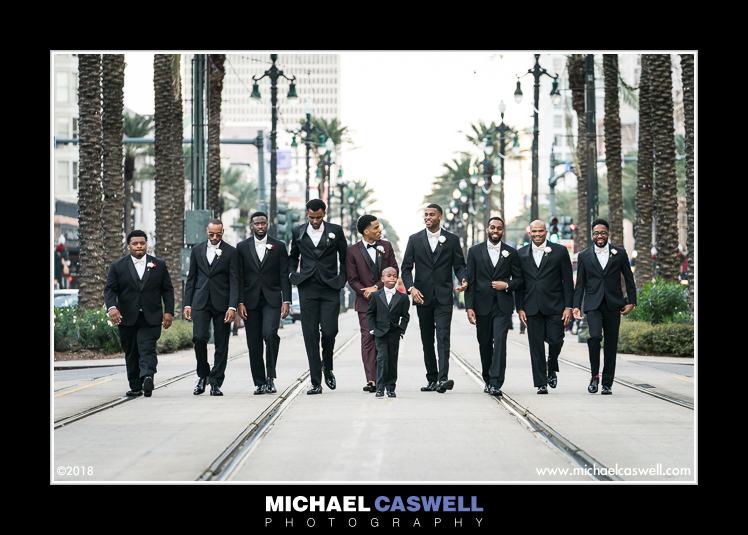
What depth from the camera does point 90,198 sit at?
96.7ft

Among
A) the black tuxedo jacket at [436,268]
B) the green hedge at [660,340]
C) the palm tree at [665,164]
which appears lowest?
the green hedge at [660,340]

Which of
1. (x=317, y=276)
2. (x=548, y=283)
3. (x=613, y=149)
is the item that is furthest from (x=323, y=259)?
(x=613, y=149)

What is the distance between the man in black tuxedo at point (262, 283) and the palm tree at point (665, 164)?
59.3ft

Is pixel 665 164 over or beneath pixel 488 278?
over

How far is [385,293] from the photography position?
16.4 m

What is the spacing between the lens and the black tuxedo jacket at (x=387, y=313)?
1639 centimetres

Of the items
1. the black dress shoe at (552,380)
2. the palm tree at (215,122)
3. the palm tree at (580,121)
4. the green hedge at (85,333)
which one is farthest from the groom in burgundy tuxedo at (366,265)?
the palm tree at (580,121)

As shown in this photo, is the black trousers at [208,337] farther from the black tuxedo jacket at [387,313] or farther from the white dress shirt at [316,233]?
the black tuxedo jacket at [387,313]

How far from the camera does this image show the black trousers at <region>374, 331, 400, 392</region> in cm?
1644

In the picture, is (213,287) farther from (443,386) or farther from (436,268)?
(443,386)

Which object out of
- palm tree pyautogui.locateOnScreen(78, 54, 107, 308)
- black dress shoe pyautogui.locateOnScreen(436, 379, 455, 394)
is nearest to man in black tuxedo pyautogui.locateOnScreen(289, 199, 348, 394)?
black dress shoe pyautogui.locateOnScreen(436, 379, 455, 394)

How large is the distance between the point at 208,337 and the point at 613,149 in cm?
2569

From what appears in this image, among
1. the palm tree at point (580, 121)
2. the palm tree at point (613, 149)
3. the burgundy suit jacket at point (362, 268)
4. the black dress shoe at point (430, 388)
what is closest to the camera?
the burgundy suit jacket at point (362, 268)
